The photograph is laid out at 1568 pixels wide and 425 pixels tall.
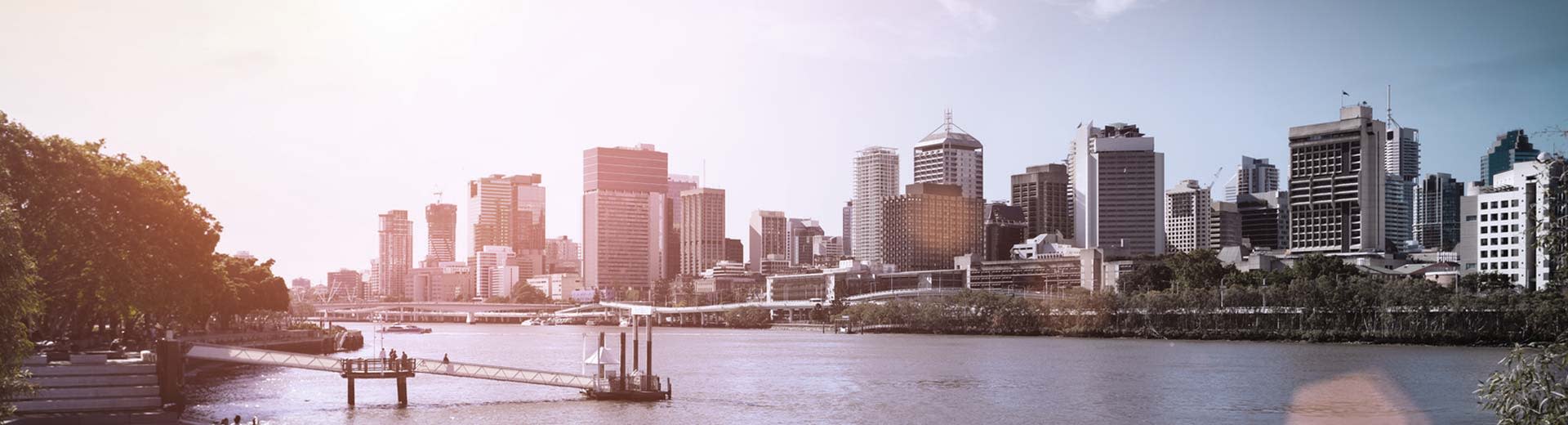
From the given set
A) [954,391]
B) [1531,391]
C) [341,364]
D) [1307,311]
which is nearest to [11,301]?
[1531,391]

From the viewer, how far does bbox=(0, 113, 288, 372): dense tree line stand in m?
62.4

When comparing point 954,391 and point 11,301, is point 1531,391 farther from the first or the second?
point 954,391

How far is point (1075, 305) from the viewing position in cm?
18962

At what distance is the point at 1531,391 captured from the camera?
23453 millimetres

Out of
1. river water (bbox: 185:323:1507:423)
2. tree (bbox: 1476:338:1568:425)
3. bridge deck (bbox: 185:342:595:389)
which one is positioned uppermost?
tree (bbox: 1476:338:1568:425)

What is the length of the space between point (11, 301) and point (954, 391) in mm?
65417

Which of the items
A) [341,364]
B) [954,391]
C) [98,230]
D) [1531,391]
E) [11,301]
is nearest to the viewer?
[1531,391]

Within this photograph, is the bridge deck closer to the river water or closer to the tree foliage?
the river water

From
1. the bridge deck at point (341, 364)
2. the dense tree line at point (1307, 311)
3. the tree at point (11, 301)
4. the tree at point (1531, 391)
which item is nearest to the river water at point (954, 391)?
the bridge deck at point (341, 364)

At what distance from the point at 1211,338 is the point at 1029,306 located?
31578mm

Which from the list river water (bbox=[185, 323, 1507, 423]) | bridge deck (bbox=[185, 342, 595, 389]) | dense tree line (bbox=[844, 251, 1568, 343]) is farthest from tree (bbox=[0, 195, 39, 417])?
dense tree line (bbox=[844, 251, 1568, 343])

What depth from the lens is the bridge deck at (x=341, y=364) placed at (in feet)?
237

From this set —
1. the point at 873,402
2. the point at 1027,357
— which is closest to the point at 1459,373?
the point at 1027,357

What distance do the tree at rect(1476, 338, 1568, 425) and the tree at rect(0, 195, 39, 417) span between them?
34756mm
